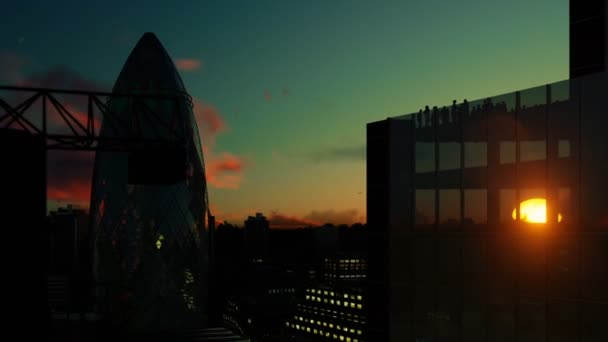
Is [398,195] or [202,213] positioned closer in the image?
[398,195]

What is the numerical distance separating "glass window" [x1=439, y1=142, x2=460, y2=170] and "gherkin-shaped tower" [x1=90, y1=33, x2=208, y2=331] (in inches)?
1966

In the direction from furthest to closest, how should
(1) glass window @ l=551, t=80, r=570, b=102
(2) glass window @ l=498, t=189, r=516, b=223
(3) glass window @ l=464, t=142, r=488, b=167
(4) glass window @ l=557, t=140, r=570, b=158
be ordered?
1. (3) glass window @ l=464, t=142, r=488, b=167
2. (2) glass window @ l=498, t=189, r=516, b=223
3. (4) glass window @ l=557, t=140, r=570, b=158
4. (1) glass window @ l=551, t=80, r=570, b=102

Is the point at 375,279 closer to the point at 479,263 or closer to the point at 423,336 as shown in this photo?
the point at 423,336

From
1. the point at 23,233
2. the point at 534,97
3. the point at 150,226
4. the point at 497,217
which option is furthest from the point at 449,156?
the point at 150,226

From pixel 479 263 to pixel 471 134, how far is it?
149 inches

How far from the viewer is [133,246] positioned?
232ft

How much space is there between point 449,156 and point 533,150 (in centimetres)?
335

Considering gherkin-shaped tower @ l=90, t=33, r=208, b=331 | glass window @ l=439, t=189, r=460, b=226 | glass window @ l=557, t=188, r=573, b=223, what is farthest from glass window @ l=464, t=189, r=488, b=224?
gherkin-shaped tower @ l=90, t=33, r=208, b=331

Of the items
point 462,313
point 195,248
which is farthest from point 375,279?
point 195,248

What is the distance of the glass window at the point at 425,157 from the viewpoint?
22.4m

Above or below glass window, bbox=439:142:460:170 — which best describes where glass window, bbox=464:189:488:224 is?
below

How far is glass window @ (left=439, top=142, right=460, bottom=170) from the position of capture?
2141 centimetres

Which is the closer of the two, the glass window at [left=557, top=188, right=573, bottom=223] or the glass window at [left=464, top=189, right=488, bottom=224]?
the glass window at [left=557, top=188, right=573, bottom=223]

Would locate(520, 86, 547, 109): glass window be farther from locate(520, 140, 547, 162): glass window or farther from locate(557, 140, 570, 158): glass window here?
locate(557, 140, 570, 158): glass window
